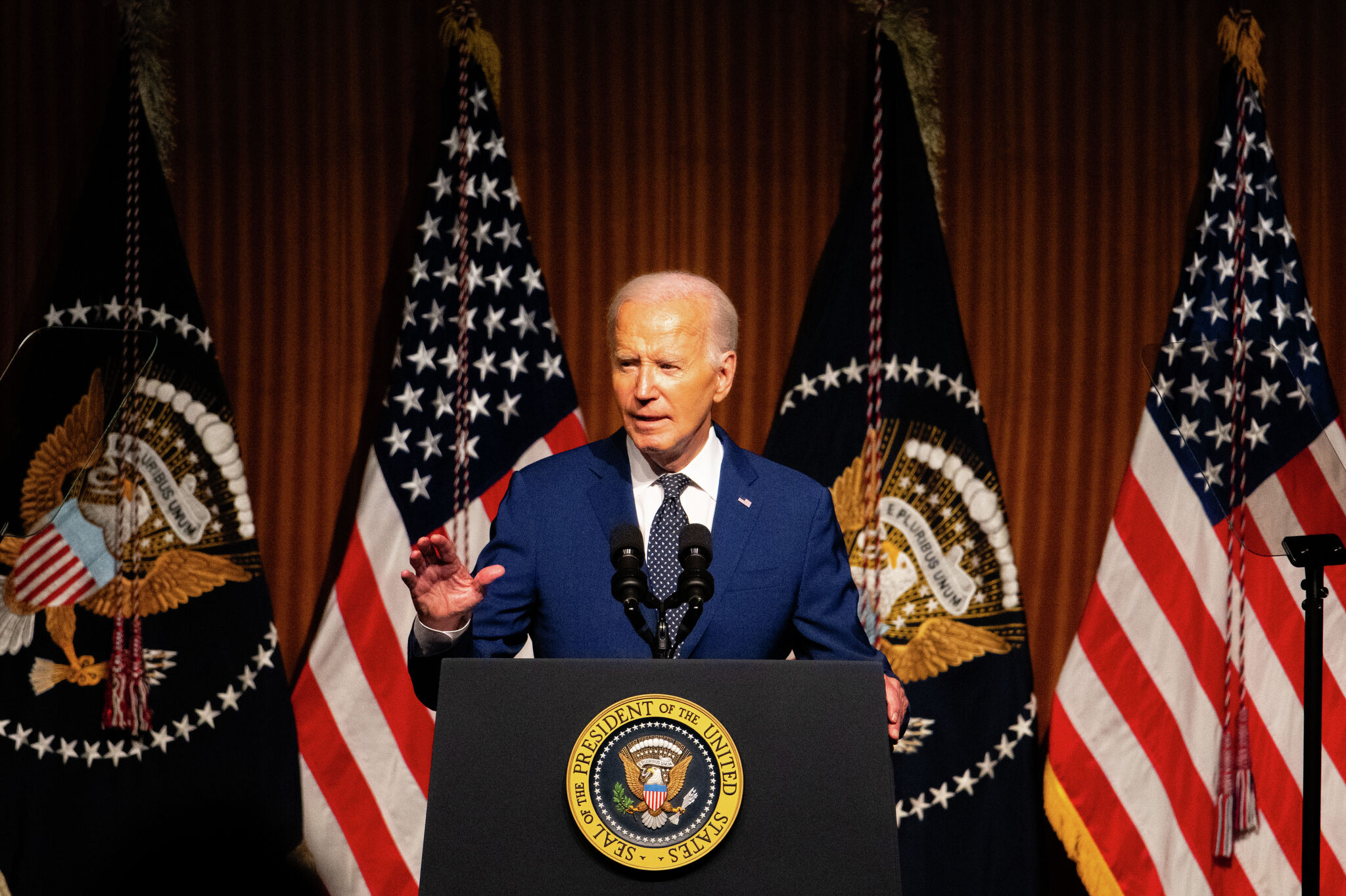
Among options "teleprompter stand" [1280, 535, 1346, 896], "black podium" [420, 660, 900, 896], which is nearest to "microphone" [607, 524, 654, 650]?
"black podium" [420, 660, 900, 896]

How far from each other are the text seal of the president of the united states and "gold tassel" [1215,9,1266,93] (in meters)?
2.77

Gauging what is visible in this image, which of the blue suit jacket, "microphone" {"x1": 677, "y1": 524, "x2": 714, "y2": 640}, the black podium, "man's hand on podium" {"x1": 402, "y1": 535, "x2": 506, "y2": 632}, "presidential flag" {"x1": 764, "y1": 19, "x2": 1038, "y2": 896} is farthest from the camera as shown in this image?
"presidential flag" {"x1": 764, "y1": 19, "x2": 1038, "y2": 896}

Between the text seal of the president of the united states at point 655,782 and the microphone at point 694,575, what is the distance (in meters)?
0.15

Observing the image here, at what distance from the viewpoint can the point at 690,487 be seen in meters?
2.03

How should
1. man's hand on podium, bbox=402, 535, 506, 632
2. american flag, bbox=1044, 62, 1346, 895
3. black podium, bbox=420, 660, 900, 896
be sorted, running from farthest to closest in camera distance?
american flag, bbox=1044, 62, 1346, 895, man's hand on podium, bbox=402, 535, 506, 632, black podium, bbox=420, 660, 900, 896

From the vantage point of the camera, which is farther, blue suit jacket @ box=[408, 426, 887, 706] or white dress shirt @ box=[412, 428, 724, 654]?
white dress shirt @ box=[412, 428, 724, 654]

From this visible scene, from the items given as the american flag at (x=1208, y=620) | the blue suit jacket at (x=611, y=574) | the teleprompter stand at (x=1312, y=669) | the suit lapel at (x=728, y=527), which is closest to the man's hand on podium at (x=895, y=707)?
the blue suit jacket at (x=611, y=574)

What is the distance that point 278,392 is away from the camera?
340 centimetres

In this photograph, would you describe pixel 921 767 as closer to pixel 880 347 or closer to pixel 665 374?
pixel 880 347

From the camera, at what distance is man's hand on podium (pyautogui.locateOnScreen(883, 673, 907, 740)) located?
66.6 inches

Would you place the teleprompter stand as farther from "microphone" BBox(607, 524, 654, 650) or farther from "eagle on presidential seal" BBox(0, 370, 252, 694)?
"eagle on presidential seal" BBox(0, 370, 252, 694)

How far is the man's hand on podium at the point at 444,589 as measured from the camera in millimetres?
1631

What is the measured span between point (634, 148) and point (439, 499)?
1151 mm

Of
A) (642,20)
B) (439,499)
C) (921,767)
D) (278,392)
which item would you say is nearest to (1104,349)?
(921,767)
